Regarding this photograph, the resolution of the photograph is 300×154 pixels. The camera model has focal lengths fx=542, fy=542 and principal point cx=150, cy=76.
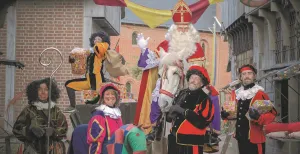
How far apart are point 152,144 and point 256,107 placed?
2454 millimetres

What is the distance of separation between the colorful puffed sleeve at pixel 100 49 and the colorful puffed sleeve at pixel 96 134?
278cm

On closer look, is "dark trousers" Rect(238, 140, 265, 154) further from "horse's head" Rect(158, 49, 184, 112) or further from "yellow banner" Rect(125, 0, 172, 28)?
"yellow banner" Rect(125, 0, 172, 28)

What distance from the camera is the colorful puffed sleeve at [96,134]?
6.19 m

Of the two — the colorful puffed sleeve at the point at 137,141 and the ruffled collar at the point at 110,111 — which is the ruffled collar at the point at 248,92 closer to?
the ruffled collar at the point at 110,111

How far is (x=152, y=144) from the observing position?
29.9 ft

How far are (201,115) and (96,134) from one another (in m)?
1.38

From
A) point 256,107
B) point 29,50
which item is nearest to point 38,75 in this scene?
point 29,50

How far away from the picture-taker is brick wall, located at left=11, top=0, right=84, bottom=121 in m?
15.0

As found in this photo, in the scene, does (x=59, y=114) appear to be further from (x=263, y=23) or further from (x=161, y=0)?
(x=161, y=0)

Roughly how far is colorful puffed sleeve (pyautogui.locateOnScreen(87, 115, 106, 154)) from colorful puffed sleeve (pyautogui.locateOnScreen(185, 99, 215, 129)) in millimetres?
1104

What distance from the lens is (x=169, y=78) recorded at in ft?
26.3

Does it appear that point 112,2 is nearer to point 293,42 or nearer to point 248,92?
point 248,92

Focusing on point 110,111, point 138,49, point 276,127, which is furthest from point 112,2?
point 138,49

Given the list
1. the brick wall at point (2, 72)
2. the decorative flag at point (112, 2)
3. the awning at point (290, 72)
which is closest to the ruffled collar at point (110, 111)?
the awning at point (290, 72)
